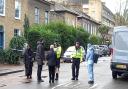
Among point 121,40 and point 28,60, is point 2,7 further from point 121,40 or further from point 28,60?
point 121,40

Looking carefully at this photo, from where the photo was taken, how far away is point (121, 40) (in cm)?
2027

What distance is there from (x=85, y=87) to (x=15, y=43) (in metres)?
15.0

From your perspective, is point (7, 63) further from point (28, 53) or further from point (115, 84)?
point (115, 84)

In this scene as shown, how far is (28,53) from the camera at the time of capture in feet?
65.3

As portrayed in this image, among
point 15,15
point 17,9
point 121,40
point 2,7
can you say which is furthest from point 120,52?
point 17,9

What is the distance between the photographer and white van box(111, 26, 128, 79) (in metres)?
19.7

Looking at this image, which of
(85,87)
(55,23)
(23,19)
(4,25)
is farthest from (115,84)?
(55,23)

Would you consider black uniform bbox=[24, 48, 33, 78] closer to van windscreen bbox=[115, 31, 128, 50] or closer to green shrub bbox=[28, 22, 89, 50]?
van windscreen bbox=[115, 31, 128, 50]

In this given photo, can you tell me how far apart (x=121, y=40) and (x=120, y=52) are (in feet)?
2.08

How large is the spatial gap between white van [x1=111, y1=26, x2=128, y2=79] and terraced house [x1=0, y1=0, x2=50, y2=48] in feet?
48.9

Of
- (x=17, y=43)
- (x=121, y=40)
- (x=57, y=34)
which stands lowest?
(x=17, y=43)

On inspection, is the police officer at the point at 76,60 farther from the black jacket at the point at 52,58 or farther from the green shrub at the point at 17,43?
the green shrub at the point at 17,43

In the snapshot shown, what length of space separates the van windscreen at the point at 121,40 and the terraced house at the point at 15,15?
14.9m

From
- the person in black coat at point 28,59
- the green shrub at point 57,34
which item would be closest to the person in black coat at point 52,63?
the person in black coat at point 28,59
